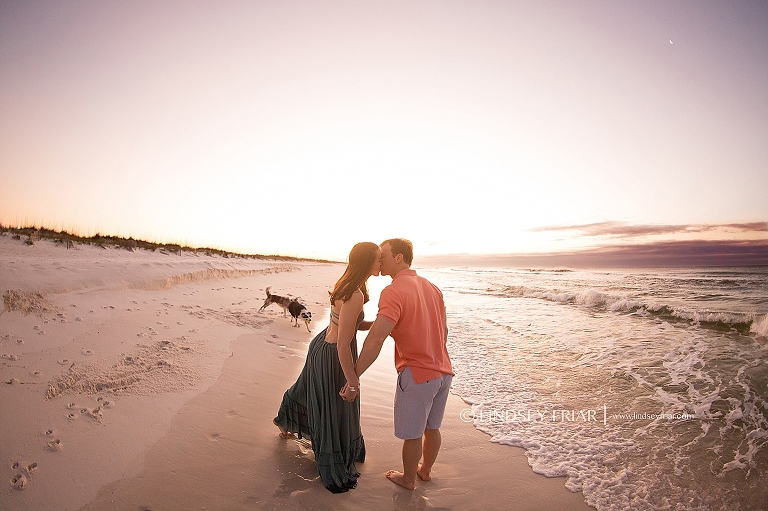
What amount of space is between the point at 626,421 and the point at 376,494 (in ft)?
12.5

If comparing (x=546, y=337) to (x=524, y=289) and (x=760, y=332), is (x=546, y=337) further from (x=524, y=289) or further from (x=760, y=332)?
(x=524, y=289)

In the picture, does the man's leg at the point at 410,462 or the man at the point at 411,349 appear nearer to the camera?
the man at the point at 411,349

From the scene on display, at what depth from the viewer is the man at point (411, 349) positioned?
120 inches

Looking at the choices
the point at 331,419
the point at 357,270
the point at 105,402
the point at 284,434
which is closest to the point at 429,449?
the point at 331,419

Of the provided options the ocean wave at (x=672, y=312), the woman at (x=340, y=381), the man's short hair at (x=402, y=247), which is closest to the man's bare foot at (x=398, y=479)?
the woman at (x=340, y=381)

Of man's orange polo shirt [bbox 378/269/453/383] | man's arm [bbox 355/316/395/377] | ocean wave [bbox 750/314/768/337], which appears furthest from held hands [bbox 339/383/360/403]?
ocean wave [bbox 750/314/768/337]

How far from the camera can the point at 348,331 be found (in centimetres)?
312

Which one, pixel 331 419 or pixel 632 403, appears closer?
pixel 331 419

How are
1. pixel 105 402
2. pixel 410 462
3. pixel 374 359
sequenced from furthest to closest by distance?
1. pixel 105 402
2. pixel 410 462
3. pixel 374 359

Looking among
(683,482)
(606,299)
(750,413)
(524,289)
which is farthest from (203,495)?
(524,289)

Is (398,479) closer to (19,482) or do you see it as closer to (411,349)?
(411,349)

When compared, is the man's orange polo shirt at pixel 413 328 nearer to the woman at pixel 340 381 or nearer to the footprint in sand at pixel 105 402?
the woman at pixel 340 381

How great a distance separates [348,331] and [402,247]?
0.87 metres

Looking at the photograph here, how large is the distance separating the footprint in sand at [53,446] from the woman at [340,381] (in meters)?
1.99
